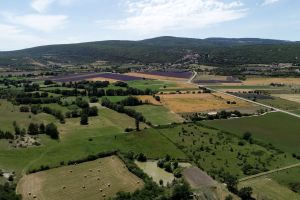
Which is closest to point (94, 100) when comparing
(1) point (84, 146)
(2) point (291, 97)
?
(1) point (84, 146)

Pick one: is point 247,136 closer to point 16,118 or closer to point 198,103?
point 198,103

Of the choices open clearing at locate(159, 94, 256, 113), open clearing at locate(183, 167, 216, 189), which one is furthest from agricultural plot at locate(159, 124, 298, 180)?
open clearing at locate(159, 94, 256, 113)

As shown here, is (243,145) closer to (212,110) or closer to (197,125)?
(197,125)

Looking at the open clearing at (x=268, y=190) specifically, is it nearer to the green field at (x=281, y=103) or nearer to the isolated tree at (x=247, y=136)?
the isolated tree at (x=247, y=136)

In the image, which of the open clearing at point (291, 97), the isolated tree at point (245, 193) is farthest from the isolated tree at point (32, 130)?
the open clearing at point (291, 97)

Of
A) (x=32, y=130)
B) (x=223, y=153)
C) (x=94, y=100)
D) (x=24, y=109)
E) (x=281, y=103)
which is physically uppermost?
(x=24, y=109)

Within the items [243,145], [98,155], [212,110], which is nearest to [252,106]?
[212,110]
